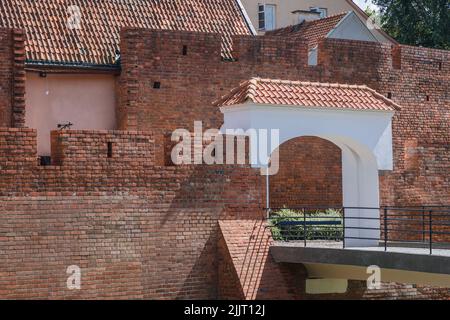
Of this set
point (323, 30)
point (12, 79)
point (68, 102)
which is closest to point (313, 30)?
point (323, 30)

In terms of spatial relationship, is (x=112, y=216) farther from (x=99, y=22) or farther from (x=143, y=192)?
(x=99, y=22)

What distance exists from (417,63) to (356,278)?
7.70 m

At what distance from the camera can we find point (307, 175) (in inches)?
987

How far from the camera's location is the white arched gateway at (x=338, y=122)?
67.1ft

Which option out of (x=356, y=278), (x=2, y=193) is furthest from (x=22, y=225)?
(x=356, y=278)

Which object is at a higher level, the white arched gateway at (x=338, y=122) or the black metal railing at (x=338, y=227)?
the white arched gateway at (x=338, y=122)

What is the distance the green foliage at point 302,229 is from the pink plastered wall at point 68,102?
13.4 ft

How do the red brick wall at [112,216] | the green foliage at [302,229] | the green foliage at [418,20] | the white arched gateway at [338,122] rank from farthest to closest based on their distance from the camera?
the green foliage at [418,20]
the green foliage at [302,229]
the white arched gateway at [338,122]
the red brick wall at [112,216]

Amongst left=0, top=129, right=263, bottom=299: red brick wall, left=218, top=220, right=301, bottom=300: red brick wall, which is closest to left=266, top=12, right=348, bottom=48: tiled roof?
left=0, top=129, right=263, bottom=299: red brick wall

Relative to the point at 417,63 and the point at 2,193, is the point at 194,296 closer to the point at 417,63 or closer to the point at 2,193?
the point at 2,193

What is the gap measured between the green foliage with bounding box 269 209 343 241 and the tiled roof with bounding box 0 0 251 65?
4388mm

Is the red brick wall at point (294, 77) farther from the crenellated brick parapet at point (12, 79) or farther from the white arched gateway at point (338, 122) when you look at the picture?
the crenellated brick parapet at point (12, 79)

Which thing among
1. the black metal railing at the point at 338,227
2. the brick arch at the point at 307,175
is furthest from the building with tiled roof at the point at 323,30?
the black metal railing at the point at 338,227

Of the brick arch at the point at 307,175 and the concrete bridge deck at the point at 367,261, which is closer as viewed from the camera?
the concrete bridge deck at the point at 367,261
